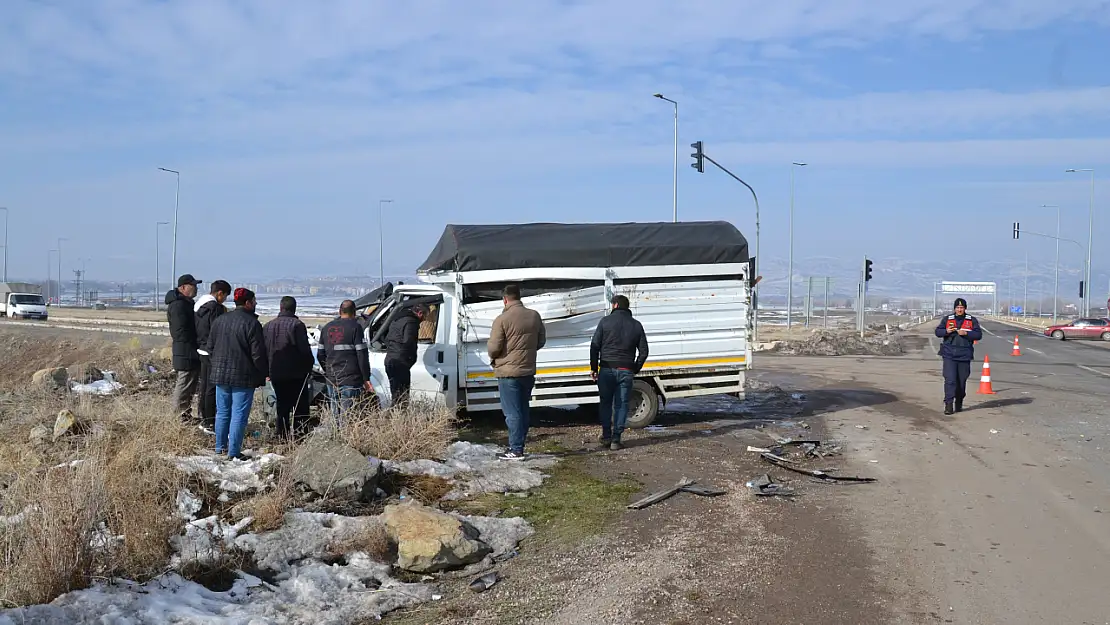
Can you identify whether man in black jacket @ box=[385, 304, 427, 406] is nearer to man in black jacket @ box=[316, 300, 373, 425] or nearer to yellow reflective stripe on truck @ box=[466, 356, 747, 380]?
man in black jacket @ box=[316, 300, 373, 425]

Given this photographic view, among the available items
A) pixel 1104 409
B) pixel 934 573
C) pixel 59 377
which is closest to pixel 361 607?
pixel 934 573

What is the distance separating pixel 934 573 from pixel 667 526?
76.5 inches

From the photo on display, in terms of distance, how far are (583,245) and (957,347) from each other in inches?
232

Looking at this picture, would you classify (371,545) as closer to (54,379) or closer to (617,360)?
(617,360)

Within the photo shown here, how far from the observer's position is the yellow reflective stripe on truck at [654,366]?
11.2 meters

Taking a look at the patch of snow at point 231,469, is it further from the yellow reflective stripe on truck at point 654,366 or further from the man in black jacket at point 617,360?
the man in black jacket at point 617,360

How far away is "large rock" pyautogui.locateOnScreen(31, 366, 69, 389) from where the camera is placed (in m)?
13.1

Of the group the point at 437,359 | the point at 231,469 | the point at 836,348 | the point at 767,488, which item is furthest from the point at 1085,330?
the point at 231,469

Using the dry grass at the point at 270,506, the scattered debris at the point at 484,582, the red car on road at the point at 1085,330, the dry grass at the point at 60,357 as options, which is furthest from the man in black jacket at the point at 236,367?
the red car on road at the point at 1085,330

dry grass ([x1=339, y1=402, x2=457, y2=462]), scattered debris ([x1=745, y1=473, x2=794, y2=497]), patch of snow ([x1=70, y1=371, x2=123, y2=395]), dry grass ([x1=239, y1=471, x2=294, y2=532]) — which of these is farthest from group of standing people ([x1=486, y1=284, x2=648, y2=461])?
patch of snow ([x1=70, y1=371, x2=123, y2=395])

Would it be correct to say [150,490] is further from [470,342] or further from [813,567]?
[470,342]

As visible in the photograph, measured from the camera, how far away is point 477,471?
28.4ft

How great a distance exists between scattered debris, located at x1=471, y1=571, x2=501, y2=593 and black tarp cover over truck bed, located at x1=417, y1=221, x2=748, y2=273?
237 inches

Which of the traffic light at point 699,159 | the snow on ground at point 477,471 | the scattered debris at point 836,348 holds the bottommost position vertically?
the scattered debris at point 836,348
